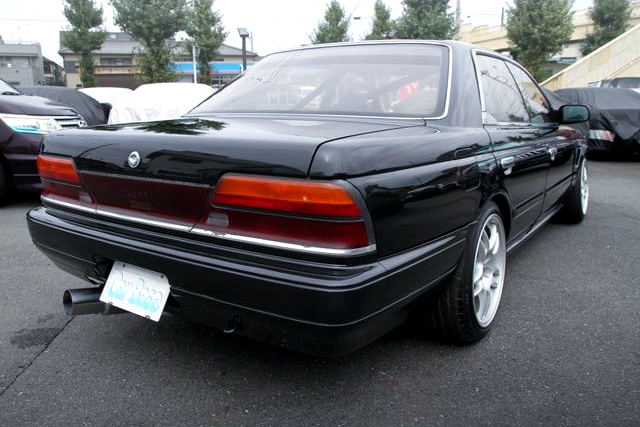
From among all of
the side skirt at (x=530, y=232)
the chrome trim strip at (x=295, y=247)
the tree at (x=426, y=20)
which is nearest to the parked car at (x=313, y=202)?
the chrome trim strip at (x=295, y=247)

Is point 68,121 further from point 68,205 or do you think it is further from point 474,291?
point 474,291

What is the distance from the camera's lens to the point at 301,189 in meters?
1.66

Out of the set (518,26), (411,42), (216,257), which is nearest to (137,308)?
(216,257)

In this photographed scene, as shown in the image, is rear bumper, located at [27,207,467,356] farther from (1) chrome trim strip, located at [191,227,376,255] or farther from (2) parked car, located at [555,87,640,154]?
(2) parked car, located at [555,87,640,154]

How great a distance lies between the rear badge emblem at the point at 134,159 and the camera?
6.48 feet

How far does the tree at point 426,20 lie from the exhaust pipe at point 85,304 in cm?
2424

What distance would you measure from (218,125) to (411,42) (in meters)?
1.26

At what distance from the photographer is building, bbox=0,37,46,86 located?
64.0 m

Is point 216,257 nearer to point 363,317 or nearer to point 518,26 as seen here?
point 363,317

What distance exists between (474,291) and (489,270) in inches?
10.7

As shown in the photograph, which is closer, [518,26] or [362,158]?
[362,158]

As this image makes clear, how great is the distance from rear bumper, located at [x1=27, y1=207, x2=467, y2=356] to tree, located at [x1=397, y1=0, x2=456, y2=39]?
79.4 ft

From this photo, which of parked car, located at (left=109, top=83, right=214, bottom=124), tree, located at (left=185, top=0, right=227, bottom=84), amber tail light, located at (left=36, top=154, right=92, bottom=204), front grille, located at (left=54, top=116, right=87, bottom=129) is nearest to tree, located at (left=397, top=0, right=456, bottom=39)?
tree, located at (left=185, top=0, right=227, bottom=84)

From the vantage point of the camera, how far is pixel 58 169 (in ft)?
7.73
